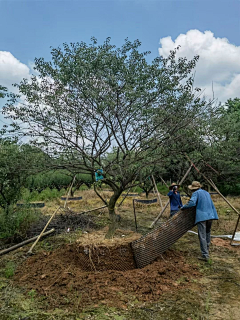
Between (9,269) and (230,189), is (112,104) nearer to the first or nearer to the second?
(9,269)

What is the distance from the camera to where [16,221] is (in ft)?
24.0

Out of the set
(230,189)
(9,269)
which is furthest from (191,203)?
(230,189)

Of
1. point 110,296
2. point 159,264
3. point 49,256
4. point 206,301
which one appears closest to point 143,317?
point 110,296

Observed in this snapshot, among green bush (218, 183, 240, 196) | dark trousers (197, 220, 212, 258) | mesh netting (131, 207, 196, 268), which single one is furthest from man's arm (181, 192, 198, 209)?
green bush (218, 183, 240, 196)

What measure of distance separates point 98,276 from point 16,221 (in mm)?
3666

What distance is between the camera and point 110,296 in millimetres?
3914

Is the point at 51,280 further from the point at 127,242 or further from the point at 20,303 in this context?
the point at 127,242

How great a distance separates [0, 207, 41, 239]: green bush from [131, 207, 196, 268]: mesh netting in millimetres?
3545

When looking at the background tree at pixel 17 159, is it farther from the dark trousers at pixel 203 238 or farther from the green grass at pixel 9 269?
the dark trousers at pixel 203 238

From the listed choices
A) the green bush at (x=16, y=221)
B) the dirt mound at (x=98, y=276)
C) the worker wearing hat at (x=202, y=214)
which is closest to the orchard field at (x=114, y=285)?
the dirt mound at (x=98, y=276)

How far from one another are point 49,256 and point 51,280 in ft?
3.99

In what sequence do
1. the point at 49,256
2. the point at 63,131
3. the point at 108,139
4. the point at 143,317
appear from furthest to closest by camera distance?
the point at 108,139
the point at 63,131
the point at 49,256
the point at 143,317

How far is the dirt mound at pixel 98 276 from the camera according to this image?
12.9ft

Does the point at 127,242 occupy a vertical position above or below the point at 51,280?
above
